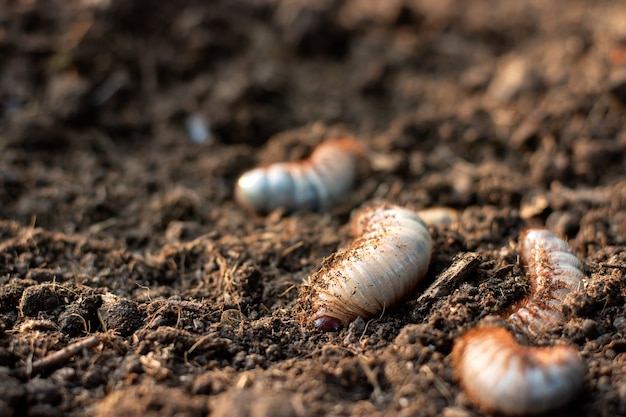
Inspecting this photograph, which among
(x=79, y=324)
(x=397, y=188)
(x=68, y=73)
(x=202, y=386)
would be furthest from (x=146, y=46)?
(x=202, y=386)

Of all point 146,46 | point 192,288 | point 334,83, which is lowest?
Answer: point 192,288

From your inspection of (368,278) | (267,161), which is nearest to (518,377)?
(368,278)

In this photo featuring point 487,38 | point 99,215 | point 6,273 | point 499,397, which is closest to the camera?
point 499,397

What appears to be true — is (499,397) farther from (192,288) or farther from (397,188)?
(397,188)

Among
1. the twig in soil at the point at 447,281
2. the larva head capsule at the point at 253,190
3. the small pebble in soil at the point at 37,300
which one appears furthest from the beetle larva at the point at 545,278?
the small pebble in soil at the point at 37,300

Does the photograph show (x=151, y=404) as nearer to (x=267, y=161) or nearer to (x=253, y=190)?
(x=253, y=190)

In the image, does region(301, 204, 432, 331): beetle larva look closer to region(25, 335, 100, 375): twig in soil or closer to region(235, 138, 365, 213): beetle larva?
region(25, 335, 100, 375): twig in soil

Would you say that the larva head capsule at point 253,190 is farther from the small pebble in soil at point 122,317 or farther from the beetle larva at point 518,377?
the beetle larva at point 518,377

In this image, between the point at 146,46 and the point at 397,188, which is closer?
the point at 397,188
